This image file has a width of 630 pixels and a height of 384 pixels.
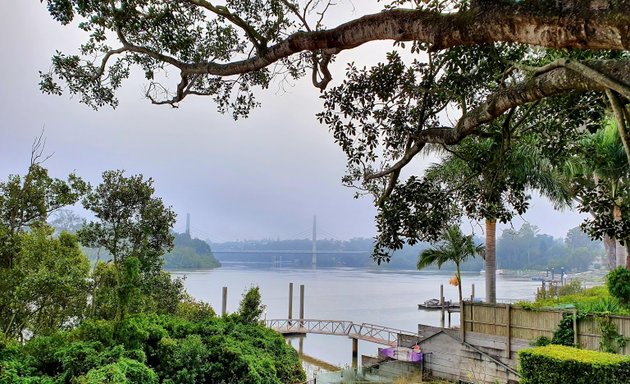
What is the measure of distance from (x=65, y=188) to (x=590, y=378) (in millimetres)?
9669

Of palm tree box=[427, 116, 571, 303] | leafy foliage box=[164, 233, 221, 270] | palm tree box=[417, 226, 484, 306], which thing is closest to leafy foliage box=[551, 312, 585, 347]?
palm tree box=[427, 116, 571, 303]

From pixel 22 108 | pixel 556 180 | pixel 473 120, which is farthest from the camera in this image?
pixel 22 108

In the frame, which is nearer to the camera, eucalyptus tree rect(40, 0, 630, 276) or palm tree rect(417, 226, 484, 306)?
eucalyptus tree rect(40, 0, 630, 276)

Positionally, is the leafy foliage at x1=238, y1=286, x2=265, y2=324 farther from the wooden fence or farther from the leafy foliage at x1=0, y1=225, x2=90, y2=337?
the wooden fence

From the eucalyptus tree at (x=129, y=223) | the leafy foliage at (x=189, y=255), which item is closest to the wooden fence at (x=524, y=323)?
the eucalyptus tree at (x=129, y=223)

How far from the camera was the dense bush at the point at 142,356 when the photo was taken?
4.83 metres

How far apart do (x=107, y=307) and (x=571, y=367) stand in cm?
850

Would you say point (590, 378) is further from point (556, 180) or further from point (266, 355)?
point (556, 180)

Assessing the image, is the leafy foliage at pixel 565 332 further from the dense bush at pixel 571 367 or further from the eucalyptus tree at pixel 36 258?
the eucalyptus tree at pixel 36 258

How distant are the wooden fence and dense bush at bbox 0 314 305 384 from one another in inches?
174

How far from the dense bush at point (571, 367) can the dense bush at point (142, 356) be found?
3.71 metres

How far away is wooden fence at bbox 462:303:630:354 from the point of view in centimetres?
809

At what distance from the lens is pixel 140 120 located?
3191 centimetres

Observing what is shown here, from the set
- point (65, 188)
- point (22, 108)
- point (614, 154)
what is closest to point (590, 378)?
point (614, 154)
